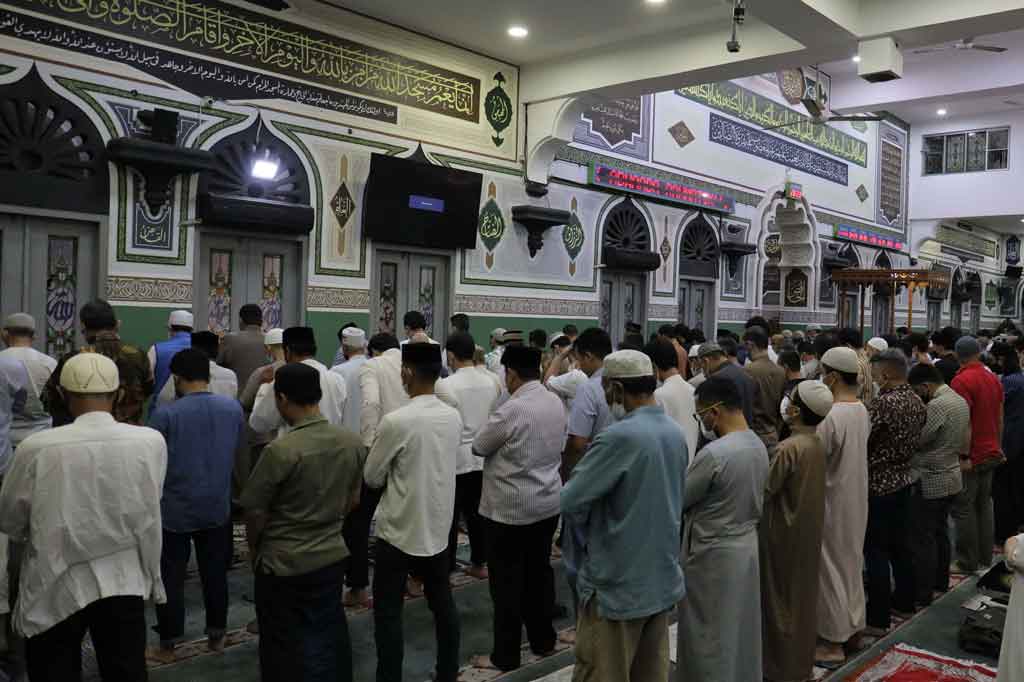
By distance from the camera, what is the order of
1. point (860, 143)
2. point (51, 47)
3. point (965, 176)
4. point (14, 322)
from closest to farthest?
point (14, 322) → point (51, 47) → point (860, 143) → point (965, 176)

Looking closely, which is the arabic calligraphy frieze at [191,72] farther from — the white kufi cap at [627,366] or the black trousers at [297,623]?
the white kufi cap at [627,366]

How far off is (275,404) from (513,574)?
1.24 m

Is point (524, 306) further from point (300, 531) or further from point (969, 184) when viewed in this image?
point (969, 184)

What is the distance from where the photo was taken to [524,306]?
8.12 meters

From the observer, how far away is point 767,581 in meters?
3.08

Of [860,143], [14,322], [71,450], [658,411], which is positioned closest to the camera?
[71,450]

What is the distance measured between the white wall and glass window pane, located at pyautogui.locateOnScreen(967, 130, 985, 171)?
0.13m

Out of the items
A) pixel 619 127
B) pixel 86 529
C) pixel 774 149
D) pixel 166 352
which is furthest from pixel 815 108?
pixel 86 529

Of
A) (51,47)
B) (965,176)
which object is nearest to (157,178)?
(51,47)

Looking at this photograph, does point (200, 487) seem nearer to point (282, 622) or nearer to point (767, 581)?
point (282, 622)

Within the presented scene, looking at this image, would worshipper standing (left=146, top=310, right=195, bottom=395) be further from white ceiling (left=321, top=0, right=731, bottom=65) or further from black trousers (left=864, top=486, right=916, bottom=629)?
black trousers (left=864, top=486, right=916, bottom=629)

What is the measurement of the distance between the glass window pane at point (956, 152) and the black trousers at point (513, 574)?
1472 cm

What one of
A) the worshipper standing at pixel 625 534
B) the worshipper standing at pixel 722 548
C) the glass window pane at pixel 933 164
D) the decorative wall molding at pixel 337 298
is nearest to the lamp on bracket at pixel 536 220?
the decorative wall molding at pixel 337 298

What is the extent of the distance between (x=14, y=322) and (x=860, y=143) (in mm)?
13434
